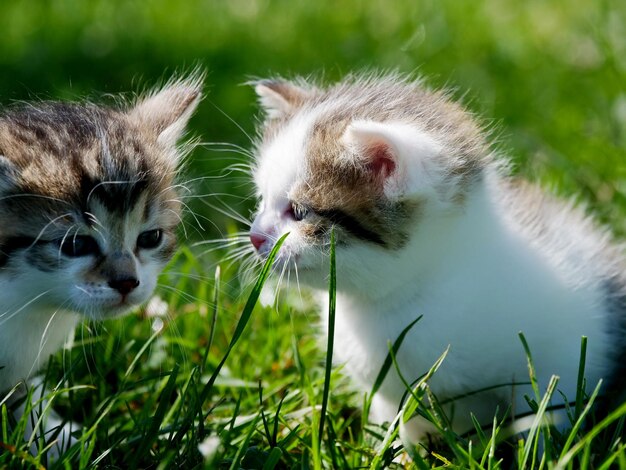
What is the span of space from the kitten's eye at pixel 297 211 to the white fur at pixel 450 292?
24mm

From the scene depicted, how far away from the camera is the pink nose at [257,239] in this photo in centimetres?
255

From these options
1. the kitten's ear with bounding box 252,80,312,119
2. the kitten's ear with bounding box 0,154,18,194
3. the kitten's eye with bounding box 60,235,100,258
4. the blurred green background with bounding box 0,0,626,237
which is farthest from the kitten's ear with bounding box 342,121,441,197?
the blurred green background with bounding box 0,0,626,237

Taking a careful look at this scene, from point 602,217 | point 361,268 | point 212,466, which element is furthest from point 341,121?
point 602,217

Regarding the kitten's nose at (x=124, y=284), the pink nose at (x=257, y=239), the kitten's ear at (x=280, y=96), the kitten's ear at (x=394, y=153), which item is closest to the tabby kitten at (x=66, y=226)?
the kitten's nose at (x=124, y=284)

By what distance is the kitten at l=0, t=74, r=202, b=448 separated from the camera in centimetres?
238

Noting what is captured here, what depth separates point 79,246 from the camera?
7.91ft

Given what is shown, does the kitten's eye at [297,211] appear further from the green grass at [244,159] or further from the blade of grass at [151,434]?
the blade of grass at [151,434]

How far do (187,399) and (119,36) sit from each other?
3.59 meters

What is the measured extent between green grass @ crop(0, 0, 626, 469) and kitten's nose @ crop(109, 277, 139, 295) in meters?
0.21

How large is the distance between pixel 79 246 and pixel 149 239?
0.27 m

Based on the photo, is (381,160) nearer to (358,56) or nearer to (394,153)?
(394,153)

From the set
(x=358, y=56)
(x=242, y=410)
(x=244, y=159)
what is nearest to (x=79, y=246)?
(x=242, y=410)

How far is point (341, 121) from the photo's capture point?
2555 millimetres

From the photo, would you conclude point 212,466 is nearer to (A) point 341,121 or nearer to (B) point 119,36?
(A) point 341,121
